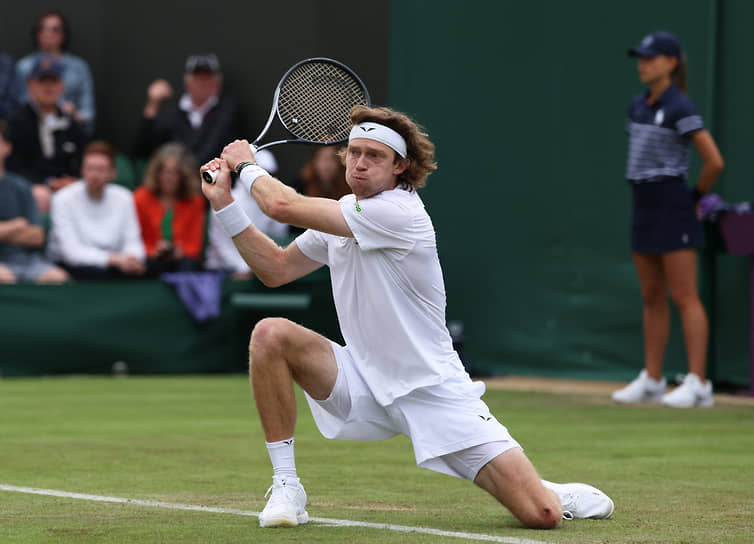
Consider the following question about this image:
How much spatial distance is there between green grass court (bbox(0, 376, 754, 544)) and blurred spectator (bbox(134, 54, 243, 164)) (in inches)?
174

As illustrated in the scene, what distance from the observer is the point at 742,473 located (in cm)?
629

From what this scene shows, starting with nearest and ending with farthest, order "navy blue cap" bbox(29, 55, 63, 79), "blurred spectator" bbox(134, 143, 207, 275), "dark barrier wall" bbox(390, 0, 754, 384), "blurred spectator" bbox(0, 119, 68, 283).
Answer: "dark barrier wall" bbox(390, 0, 754, 384) < "blurred spectator" bbox(0, 119, 68, 283) < "blurred spectator" bbox(134, 143, 207, 275) < "navy blue cap" bbox(29, 55, 63, 79)

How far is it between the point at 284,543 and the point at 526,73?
8.03 meters

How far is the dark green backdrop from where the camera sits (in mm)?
10508

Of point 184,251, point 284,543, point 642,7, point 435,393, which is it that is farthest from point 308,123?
point 184,251

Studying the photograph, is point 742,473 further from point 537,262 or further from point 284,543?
point 537,262

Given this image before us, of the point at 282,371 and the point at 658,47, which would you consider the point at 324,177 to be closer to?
the point at 658,47

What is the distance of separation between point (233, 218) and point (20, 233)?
7041 mm

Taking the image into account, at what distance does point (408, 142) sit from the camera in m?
5.08

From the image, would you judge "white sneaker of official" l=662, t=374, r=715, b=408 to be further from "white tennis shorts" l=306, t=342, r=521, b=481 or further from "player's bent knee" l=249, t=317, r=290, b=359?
"player's bent knee" l=249, t=317, r=290, b=359

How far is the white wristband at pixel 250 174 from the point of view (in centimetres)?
495

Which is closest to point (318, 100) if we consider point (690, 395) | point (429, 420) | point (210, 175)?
point (210, 175)

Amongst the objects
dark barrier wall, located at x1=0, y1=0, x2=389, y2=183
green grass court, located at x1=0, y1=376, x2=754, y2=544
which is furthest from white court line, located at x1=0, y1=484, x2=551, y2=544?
dark barrier wall, located at x1=0, y1=0, x2=389, y2=183

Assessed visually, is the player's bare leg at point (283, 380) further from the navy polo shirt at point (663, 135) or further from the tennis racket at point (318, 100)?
the navy polo shirt at point (663, 135)
